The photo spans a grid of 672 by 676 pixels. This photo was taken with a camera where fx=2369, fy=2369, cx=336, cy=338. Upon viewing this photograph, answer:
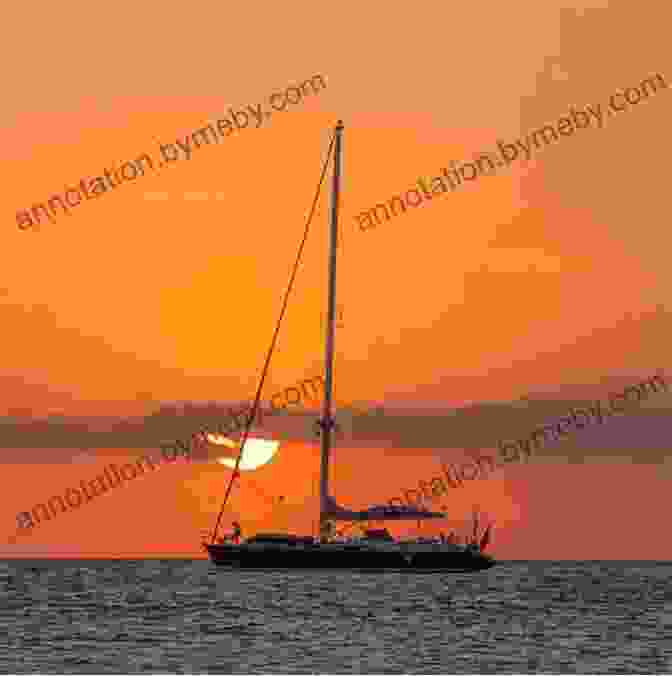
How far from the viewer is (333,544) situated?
14675cm

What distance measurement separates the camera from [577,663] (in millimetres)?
91562

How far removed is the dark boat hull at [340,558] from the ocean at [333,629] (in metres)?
1.78

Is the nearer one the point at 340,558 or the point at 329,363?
the point at 329,363

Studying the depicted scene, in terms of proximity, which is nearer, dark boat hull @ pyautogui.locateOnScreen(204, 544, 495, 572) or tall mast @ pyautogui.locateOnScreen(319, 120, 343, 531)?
tall mast @ pyautogui.locateOnScreen(319, 120, 343, 531)

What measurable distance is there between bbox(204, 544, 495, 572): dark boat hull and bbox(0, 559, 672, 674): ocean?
1.78 meters

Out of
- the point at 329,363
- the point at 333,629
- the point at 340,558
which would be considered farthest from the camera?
the point at 340,558

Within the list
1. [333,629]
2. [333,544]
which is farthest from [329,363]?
[333,629]

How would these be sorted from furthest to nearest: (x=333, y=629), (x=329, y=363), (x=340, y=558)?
(x=340, y=558)
(x=329, y=363)
(x=333, y=629)

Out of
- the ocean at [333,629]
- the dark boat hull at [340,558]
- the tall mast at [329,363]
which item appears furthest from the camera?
the dark boat hull at [340,558]

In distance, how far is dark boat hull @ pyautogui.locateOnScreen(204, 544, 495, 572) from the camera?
481 feet

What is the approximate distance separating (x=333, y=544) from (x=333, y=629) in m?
37.3

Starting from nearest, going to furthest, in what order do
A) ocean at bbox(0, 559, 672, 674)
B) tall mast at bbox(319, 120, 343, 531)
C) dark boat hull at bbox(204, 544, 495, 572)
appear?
1. ocean at bbox(0, 559, 672, 674)
2. tall mast at bbox(319, 120, 343, 531)
3. dark boat hull at bbox(204, 544, 495, 572)

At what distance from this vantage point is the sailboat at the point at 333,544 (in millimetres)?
144000

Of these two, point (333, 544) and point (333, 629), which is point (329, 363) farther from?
point (333, 629)
